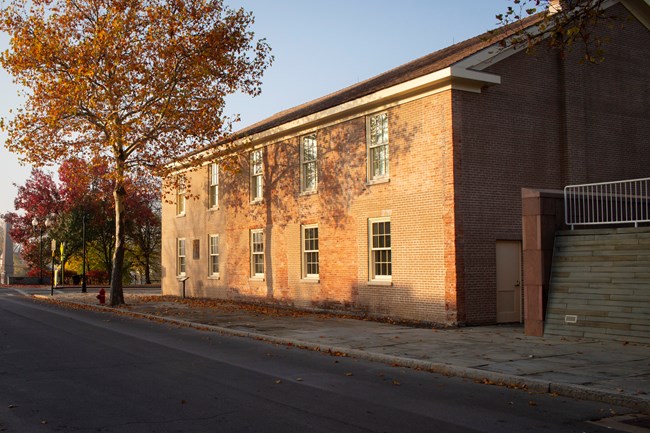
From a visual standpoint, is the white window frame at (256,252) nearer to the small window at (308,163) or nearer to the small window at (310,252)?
the small window at (310,252)

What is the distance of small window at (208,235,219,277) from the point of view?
3042cm

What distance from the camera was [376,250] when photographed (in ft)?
67.6

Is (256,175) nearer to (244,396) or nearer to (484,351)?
(484,351)

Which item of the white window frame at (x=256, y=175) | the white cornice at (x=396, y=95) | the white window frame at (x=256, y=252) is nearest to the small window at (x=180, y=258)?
the white window frame at (x=256, y=252)

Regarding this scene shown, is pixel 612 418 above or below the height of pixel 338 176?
below

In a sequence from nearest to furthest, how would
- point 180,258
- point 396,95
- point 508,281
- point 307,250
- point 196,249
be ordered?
1. point 508,281
2. point 396,95
3. point 307,250
4. point 196,249
5. point 180,258

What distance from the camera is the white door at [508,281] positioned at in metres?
18.5

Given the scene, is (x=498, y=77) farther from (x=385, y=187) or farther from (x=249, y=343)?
(x=249, y=343)

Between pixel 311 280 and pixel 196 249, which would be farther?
pixel 196 249

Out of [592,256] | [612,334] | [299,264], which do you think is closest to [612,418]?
[612,334]

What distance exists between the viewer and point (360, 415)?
771 centimetres

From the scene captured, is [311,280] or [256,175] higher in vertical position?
[256,175]

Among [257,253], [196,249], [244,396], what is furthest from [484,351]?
[196,249]

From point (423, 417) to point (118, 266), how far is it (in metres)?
21.8
